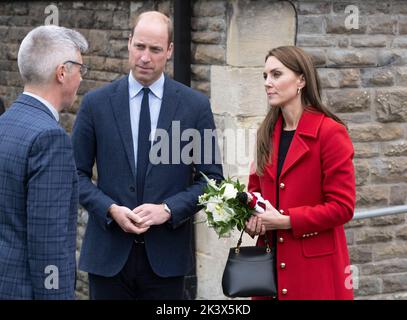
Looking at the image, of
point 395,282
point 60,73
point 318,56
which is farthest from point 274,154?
point 395,282

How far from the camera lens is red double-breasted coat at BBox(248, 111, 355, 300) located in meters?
4.77

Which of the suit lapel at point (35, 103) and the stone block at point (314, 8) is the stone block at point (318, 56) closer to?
the stone block at point (314, 8)

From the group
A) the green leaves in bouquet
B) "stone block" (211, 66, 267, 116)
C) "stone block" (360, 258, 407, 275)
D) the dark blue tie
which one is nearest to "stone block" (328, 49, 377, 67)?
"stone block" (211, 66, 267, 116)

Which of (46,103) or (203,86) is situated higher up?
(203,86)

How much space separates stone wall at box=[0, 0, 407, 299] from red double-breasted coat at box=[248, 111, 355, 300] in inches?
75.9

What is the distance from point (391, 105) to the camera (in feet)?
23.6

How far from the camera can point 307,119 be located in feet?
16.1

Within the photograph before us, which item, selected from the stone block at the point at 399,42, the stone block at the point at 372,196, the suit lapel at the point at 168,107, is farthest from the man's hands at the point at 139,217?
the stone block at the point at 399,42

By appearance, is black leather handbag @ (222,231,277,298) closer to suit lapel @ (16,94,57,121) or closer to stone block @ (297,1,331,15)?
suit lapel @ (16,94,57,121)

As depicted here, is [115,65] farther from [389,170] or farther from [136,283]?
[136,283]

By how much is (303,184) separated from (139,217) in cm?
85

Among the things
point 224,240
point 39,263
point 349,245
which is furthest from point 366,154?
point 39,263

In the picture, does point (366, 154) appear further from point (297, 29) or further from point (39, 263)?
point (39, 263)
